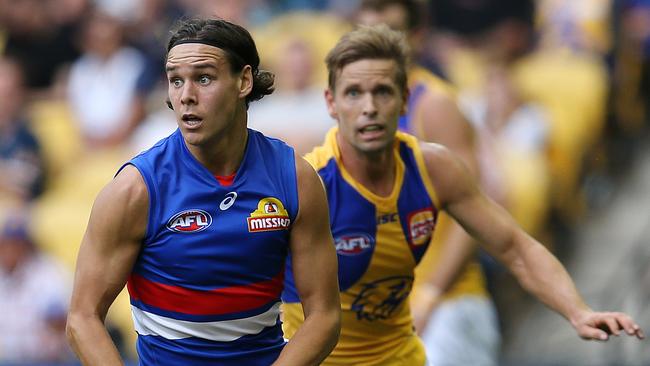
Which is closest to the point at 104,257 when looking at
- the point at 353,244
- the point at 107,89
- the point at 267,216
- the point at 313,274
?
the point at 267,216

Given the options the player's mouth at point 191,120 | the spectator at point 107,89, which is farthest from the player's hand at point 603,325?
the spectator at point 107,89

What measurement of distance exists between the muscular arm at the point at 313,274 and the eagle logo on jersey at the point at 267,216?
0.07 meters

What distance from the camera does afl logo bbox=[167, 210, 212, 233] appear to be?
3.99 metres

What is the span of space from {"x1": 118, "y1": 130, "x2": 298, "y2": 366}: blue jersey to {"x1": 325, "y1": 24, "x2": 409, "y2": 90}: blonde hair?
102 centimetres

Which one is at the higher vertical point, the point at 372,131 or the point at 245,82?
the point at 245,82

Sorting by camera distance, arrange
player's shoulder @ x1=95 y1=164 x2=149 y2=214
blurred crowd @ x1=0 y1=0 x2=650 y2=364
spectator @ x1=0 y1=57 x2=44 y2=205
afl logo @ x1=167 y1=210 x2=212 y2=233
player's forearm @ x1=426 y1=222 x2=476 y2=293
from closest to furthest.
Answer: player's shoulder @ x1=95 y1=164 x2=149 y2=214, afl logo @ x1=167 y1=210 x2=212 y2=233, player's forearm @ x1=426 y1=222 x2=476 y2=293, blurred crowd @ x1=0 y1=0 x2=650 y2=364, spectator @ x1=0 y1=57 x2=44 y2=205

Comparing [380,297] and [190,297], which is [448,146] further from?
[190,297]

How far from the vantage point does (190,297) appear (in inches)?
161

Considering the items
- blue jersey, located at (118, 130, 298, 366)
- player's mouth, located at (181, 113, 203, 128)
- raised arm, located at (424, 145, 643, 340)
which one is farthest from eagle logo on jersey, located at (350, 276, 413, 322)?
player's mouth, located at (181, 113, 203, 128)

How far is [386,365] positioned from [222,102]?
1.73 meters

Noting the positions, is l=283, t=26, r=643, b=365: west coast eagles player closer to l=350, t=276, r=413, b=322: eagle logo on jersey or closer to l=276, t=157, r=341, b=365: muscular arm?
l=350, t=276, r=413, b=322: eagle logo on jersey

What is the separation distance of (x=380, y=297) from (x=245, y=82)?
1457 mm

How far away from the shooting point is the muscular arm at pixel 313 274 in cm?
416

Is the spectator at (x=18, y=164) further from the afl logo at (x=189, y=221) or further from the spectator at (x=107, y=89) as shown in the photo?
the afl logo at (x=189, y=221)
